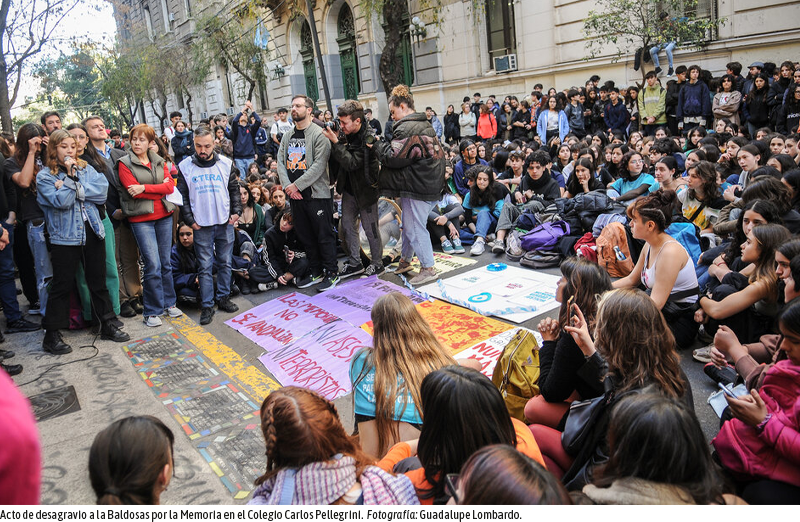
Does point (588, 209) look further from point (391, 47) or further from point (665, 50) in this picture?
point (391, 47)

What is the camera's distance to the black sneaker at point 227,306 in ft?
21.0

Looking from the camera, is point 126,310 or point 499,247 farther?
point 499,247

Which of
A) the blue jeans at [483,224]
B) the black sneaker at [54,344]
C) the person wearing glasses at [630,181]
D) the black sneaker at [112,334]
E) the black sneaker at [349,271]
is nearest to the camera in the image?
the black sneaker at [54,344]

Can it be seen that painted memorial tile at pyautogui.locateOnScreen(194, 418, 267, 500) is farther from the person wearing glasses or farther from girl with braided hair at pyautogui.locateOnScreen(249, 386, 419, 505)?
the person wearing glasses

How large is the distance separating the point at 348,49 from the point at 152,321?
18.3m

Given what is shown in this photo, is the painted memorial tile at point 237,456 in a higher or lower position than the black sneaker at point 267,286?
lower

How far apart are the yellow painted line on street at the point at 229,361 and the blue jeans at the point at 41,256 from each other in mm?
1164

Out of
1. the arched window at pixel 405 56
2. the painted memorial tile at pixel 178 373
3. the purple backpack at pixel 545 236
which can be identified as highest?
the arched window at pixel 405 56

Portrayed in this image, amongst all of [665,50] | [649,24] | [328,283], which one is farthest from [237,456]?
[665,50]

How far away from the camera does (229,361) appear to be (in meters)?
5.13

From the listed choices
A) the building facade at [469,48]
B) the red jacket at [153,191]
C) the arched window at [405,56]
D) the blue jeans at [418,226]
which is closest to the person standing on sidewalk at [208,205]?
the red jacket at [153,191]

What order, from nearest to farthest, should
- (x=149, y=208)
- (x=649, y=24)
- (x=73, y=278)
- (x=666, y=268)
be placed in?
(x=666, y=268)
(x=73, y=278)
(x=149, y=208)
(x=649, y=24)

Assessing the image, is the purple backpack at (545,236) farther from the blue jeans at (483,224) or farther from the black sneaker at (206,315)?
the black sneaker at (206,315)
